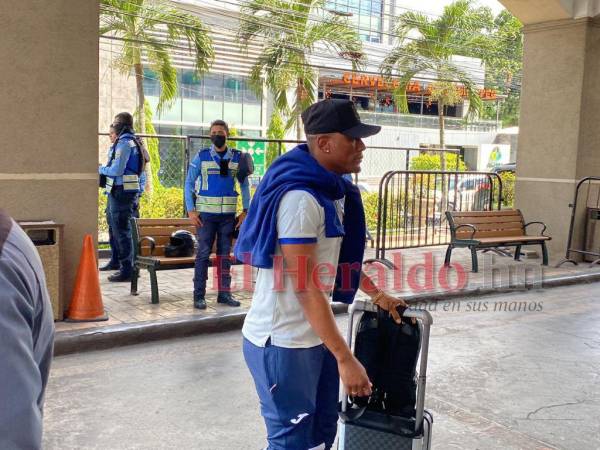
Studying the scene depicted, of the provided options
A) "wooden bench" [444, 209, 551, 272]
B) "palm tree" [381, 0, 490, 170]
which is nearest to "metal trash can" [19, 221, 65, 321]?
"wooden bench" [444, 209, 551, 272]

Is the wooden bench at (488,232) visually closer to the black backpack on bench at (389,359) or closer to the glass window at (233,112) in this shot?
the black backpack on bench at (389,359)

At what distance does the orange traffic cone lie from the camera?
6781mm

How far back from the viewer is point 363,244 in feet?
10.2

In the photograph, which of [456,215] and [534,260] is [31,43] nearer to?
[456,215]

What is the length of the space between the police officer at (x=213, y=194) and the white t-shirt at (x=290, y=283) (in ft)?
14.6

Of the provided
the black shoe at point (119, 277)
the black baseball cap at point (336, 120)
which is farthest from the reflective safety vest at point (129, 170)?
the black baseball cap at point (336, 120)

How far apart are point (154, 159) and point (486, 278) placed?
12.0 metres

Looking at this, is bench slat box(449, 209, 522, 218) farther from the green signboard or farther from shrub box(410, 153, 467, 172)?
shrub box(410, 153, 467, 172)

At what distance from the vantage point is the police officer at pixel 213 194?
7355 mm

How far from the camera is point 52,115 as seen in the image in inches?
266

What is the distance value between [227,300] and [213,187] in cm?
127

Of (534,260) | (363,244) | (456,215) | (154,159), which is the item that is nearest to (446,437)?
(363,244)

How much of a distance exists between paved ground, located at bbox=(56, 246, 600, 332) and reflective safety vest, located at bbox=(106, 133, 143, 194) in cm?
121

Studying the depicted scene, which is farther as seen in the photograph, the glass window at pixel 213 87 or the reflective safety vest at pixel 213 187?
the glass window at pixel 213 87
